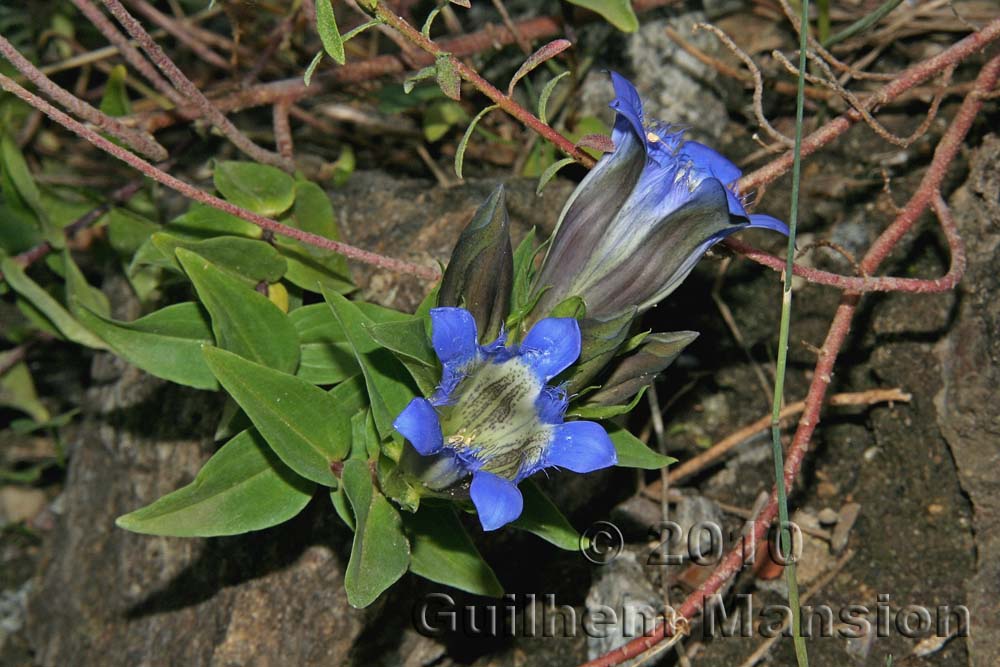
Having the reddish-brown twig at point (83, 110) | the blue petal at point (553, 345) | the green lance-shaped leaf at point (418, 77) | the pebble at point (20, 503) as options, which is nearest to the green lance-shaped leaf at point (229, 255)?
the reddish-brown twig at point (83, 110)

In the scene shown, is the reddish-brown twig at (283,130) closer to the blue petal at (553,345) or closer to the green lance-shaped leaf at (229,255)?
the green lance-shaped leaf at (229,255)

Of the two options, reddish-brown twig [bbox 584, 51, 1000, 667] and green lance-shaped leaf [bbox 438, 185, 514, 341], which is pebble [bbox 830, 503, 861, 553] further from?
green lance-shaped leaf [bbox 438, 185, 514, 341]

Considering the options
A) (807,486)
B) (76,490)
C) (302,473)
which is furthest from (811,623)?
(76,490)

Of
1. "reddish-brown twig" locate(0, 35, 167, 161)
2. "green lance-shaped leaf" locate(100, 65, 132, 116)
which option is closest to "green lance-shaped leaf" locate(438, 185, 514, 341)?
"reddish-brown twig" locate(0, 35, 167, 161)

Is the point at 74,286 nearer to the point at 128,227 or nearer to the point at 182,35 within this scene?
the point at 128,227

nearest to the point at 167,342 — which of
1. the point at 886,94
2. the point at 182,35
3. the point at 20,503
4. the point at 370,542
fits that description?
the point at 370,542
